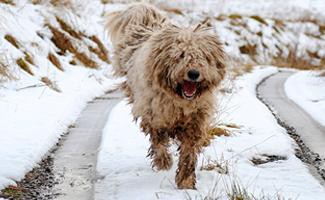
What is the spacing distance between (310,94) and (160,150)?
6.71 meters

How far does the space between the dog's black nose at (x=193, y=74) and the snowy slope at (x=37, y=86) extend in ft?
6.16

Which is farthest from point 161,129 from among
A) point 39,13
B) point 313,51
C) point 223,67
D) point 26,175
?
point 313,51

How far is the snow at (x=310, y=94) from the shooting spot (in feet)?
29.5

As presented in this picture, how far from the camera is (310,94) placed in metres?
11.4

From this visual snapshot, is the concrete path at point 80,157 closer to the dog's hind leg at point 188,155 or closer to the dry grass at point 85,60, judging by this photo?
the dog's hind leg at point 188,155

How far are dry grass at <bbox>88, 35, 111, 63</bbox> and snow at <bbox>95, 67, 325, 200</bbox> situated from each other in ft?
21.1

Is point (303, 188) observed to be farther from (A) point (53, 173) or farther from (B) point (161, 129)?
(A) point (53, 173)

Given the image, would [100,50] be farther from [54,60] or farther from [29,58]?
[29,58]

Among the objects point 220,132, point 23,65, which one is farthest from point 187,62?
point 23,65

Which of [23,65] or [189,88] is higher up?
[189,88]

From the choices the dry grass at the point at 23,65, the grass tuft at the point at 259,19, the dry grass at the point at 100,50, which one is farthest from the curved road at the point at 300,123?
the grass tuft at the point at 259,19

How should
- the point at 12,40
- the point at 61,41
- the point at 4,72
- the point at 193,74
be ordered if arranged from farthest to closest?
the point at 61,41
the point at 12,40
the point at 4,72
the point at 193,74

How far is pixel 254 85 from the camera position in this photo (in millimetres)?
13445

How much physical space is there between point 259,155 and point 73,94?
4412 millimetres
